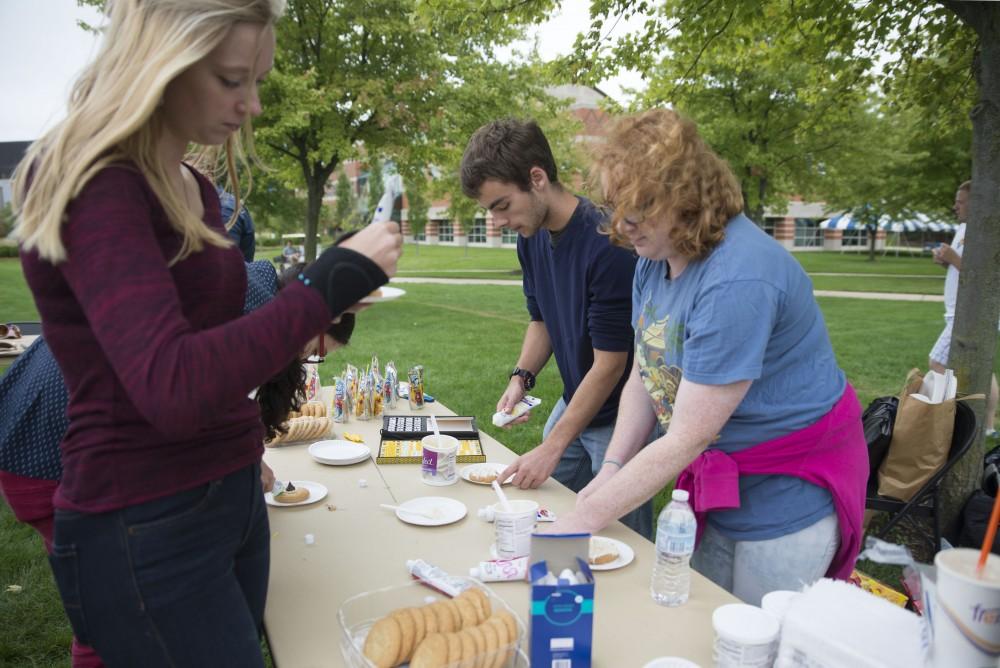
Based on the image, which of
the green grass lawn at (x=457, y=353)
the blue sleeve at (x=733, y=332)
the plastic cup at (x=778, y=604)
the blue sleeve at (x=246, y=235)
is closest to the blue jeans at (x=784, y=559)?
the plastic cup at (x=778, y=604)

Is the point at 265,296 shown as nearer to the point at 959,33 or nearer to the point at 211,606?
the point at 211,606

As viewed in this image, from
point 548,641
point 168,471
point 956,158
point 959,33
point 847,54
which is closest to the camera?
point 168,471

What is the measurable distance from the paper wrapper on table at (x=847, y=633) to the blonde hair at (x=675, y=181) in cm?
79

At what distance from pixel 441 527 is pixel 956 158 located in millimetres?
22093

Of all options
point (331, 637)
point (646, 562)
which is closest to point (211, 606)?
point (331, 637)

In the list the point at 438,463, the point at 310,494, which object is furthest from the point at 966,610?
the point at 310,494

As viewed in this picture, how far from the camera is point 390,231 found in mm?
1124

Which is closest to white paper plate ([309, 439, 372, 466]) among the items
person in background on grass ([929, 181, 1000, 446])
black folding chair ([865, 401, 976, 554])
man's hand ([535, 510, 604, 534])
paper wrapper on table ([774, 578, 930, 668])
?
man's hand ([535, 510, 604, 534])

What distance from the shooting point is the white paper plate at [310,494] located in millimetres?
2129

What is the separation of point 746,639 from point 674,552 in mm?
308

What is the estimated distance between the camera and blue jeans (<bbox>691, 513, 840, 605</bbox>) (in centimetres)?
168

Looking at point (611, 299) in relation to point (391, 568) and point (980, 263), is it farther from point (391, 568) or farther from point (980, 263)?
point (980, 263)

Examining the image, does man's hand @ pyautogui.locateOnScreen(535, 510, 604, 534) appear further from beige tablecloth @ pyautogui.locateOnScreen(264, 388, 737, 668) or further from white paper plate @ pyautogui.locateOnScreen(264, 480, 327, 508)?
white paper plate @ pyautogui.locateOnScreen(264, 480, 327, 508)

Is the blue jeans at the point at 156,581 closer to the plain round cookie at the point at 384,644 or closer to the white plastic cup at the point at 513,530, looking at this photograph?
the plain round cookie at the point at 384,644
